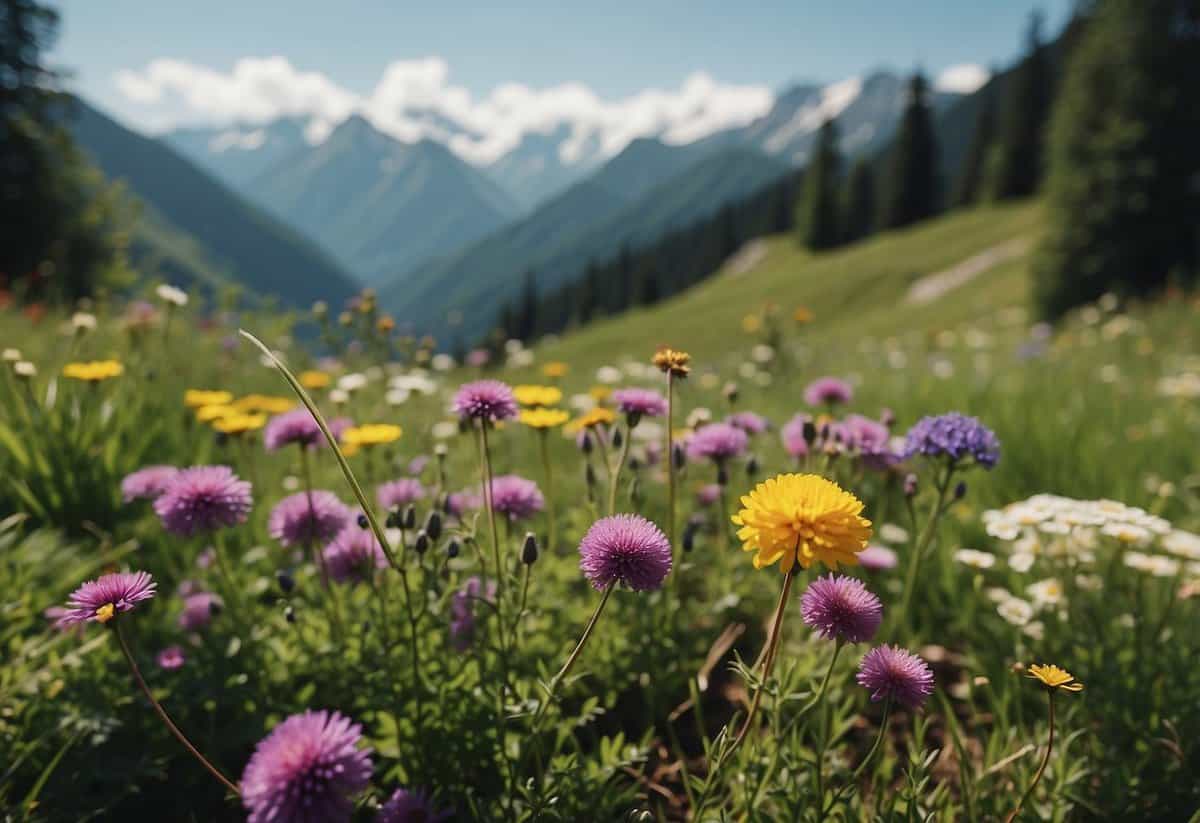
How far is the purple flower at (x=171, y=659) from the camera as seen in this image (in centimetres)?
191

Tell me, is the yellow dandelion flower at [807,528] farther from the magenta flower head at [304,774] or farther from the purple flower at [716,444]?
the purple flower at [716,444]

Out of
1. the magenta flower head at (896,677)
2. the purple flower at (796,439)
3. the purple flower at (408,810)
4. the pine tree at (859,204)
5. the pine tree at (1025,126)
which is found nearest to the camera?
the magenta flower head at (896,677)

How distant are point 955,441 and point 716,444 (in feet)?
2.14

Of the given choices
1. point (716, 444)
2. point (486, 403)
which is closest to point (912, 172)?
Answer: point (716, 444)

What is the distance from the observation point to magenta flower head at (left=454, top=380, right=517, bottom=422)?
1688 mm

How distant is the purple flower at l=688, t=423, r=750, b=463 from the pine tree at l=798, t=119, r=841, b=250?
55850 millimetres

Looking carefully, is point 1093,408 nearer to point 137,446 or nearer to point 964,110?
point 137,446

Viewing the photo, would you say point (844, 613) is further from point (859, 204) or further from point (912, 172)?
point (859, 204)

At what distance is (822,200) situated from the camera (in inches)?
2135

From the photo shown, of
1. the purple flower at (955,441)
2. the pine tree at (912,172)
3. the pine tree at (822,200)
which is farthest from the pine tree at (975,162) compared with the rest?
the purple flower at (955,441)

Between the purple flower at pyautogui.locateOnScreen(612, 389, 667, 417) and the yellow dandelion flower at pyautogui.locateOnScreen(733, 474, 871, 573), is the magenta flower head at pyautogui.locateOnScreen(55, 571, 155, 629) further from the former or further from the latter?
the purple flower at pyautogui.locateOnScreen(612, 389, 667, 417)

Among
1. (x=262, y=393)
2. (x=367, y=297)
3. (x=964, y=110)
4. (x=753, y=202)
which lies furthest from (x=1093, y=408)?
(x=964, y=110)

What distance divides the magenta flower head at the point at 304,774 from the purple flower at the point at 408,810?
44cm

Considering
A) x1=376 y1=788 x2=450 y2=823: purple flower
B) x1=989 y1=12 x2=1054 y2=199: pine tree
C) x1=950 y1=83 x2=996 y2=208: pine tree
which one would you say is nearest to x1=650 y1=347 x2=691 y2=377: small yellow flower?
x1=376 y1=788 x2=450 y2=823: purple flower
